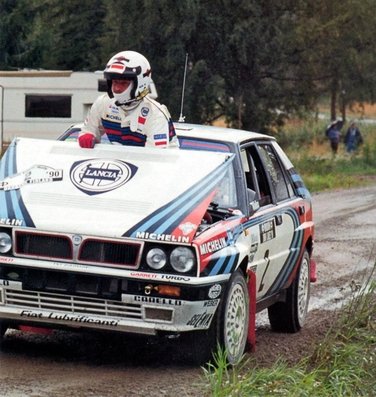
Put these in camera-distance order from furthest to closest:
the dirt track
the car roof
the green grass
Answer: the car roof → the dirt track → the green grass

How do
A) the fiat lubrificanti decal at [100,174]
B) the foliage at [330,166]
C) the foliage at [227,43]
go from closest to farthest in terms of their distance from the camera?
the fiat lubrificanti decal at [100,174], the foliage at [330,166], the foliage at [227,43]

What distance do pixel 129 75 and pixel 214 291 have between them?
1.82 metres

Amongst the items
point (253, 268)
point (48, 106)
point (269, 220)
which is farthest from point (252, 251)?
point (48, 106)

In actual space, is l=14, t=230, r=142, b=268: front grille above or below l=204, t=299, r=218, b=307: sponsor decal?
above

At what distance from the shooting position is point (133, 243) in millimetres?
7652

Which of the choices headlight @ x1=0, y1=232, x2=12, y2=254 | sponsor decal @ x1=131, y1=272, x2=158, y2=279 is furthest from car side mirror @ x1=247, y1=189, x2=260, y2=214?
headlight @ x1=0, y1=232, x2=12, y2=254

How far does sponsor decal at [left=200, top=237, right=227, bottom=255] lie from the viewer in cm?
771

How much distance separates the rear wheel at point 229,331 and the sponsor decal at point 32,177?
1.36 m

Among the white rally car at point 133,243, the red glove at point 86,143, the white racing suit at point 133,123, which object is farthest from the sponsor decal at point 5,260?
the white racing suit at point 133,123

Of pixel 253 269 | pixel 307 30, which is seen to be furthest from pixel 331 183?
pixel 253 269

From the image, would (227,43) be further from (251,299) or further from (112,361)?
(112,361)

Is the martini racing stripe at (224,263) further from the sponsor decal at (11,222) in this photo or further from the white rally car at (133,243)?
the sponsor decal at (11,222)

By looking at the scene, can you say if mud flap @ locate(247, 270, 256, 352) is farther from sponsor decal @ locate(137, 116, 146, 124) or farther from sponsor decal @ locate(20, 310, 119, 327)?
sponsor decal @ locate(137, 116, 146, 124)

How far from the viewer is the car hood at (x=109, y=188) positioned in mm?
7785
